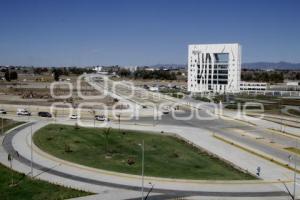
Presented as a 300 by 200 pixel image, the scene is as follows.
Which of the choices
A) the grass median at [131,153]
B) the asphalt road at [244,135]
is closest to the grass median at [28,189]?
the grass median at [131,153]

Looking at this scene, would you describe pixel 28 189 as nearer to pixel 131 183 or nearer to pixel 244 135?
pixel 131 183

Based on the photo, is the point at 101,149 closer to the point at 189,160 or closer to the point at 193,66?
the point at 189,160

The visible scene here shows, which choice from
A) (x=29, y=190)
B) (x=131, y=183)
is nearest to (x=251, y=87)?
(x=131, y=183)

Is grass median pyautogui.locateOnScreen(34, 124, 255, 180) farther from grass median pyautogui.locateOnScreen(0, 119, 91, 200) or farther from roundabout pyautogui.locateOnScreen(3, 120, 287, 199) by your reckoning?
grass median pyautogui.locateOnScreen(0, 119, 91, 200)

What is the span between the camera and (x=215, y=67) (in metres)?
127

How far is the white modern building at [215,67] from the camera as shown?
410 feet

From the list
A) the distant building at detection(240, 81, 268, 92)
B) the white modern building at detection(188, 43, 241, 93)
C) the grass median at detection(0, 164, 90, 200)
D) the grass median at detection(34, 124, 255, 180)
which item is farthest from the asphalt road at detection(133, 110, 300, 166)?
the distant building at detection(240, 81, 268, 92)

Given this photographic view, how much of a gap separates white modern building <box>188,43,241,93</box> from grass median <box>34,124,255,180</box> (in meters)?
78.0

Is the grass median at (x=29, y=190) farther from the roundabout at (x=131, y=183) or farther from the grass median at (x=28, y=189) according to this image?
the roundabout at (x=131, y=183)

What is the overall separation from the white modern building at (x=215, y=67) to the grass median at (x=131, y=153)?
77959mm

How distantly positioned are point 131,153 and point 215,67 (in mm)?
90980

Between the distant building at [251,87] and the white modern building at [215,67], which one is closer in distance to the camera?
the white modern building at [215,67]

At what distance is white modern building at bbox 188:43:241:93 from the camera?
125 meters

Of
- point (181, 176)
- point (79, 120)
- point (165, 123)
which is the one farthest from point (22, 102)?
point (181, 176)
